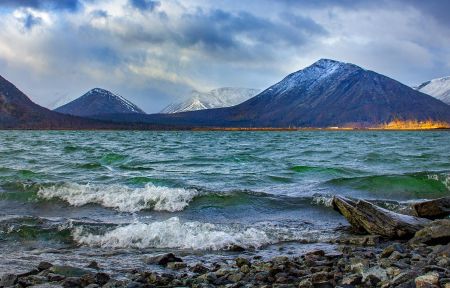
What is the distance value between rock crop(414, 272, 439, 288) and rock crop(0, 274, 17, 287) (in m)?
7.08

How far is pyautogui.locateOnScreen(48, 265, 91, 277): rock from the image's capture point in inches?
395

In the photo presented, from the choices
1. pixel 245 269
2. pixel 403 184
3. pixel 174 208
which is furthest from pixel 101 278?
pixel 403 184

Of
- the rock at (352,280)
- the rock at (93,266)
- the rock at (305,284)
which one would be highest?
the rock at (352,280)

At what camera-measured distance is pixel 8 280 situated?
30.5 ft

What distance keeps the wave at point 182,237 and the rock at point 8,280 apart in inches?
172

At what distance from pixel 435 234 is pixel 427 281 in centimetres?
542

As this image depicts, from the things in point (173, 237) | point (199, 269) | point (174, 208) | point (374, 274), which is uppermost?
point (374, 274)

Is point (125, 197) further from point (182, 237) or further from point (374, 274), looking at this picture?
point (374, 274)

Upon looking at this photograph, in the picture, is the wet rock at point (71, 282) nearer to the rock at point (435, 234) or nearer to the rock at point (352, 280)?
the rock at point (352, 280)

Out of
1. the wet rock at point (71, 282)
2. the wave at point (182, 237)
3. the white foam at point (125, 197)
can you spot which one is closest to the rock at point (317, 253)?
the wave at point (182, 237)

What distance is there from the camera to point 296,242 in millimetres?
14234

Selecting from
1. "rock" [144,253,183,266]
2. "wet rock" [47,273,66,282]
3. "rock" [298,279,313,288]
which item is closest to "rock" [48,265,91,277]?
"wet rock" [47,273,66,282]

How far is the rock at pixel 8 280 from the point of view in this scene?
30.0 feet

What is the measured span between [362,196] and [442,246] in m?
11.5
